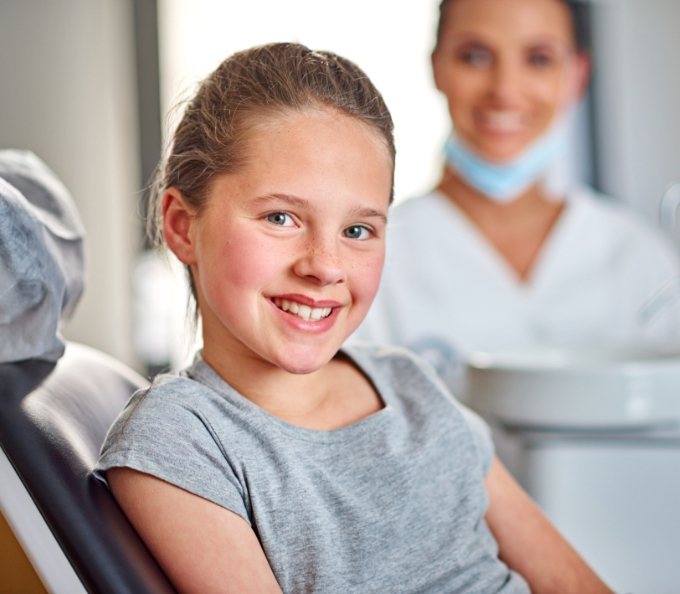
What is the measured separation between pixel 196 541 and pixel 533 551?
1.36 ft

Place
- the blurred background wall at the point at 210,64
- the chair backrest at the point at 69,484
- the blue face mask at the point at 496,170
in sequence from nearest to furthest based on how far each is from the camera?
1. the chair backrest at the point at 69,484
2. the blue face mask at the point at 496,170
3. the blurred background wall at the point at 210,64

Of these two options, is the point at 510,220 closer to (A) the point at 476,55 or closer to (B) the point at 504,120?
(B) the point at 504,120

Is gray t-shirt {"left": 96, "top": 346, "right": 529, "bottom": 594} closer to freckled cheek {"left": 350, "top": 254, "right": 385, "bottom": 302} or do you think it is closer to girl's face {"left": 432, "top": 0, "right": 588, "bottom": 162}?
freckled cheek {"left": 350, "top": 254, "right": 385, "bottom": 302}

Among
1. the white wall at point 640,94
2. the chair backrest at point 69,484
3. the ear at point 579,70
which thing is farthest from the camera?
the white wall at point 640,94

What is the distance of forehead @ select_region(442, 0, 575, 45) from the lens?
7.62 ft

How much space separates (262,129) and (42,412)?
33cm

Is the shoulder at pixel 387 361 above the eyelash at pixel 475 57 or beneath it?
beneath

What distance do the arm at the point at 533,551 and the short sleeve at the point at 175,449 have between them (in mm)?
329

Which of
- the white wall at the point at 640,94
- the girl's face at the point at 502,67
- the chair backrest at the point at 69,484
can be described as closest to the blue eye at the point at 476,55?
the girl's face at the point at 502,67

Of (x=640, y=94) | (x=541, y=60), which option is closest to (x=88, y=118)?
(x=541, y=60)

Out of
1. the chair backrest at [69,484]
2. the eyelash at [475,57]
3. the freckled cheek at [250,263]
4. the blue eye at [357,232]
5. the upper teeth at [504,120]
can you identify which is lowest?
the chair backrest at [69,484]

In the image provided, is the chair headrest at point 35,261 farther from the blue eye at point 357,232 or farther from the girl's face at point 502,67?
the girl's face at point 502,67

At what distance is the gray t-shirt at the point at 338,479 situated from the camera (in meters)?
0.85

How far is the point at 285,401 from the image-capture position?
0.97 m
